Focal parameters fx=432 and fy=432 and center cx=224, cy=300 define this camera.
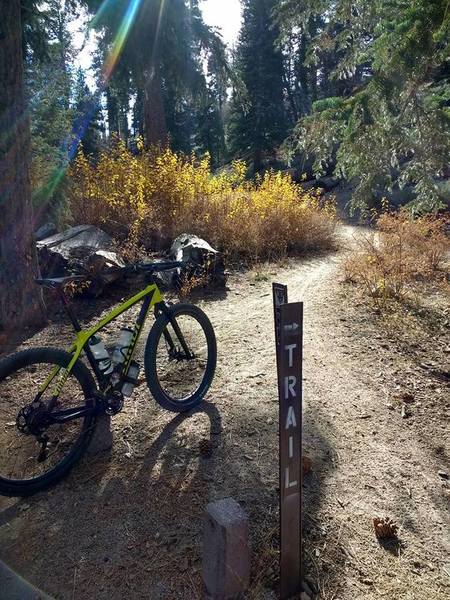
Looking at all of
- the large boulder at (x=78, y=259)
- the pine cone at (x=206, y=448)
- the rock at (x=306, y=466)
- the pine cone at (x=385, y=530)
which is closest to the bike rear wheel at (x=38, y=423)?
the pine cone at (x=206, y=448)

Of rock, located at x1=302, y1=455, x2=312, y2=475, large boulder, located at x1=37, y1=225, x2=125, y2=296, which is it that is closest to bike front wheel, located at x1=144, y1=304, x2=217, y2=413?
rock, located at x1=302, y1=455, x2=312, y2=475

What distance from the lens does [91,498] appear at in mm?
2715

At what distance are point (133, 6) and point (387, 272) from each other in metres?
9.23

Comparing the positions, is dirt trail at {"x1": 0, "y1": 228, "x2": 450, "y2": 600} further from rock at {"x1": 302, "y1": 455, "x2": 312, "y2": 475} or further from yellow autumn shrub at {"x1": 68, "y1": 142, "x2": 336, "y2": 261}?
yellow autumn shrub at {"x1": 68, "y1": 142, "x2": 336, "y2": 261}

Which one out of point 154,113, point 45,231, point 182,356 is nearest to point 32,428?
point 182,356

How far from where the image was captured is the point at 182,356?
3684 mm

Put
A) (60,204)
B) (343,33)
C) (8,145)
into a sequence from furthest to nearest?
(60,204)
(343,33)
(8,145)

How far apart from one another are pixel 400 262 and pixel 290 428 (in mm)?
4597

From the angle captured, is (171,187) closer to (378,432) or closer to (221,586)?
(378,432)

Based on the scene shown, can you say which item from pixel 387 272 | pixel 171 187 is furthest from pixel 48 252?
pixel 387 272

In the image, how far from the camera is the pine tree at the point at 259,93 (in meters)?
26.9

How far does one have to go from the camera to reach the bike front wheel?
11.1ft

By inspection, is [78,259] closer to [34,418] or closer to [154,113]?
[34,418]

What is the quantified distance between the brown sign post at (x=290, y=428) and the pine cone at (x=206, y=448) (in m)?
1.08
